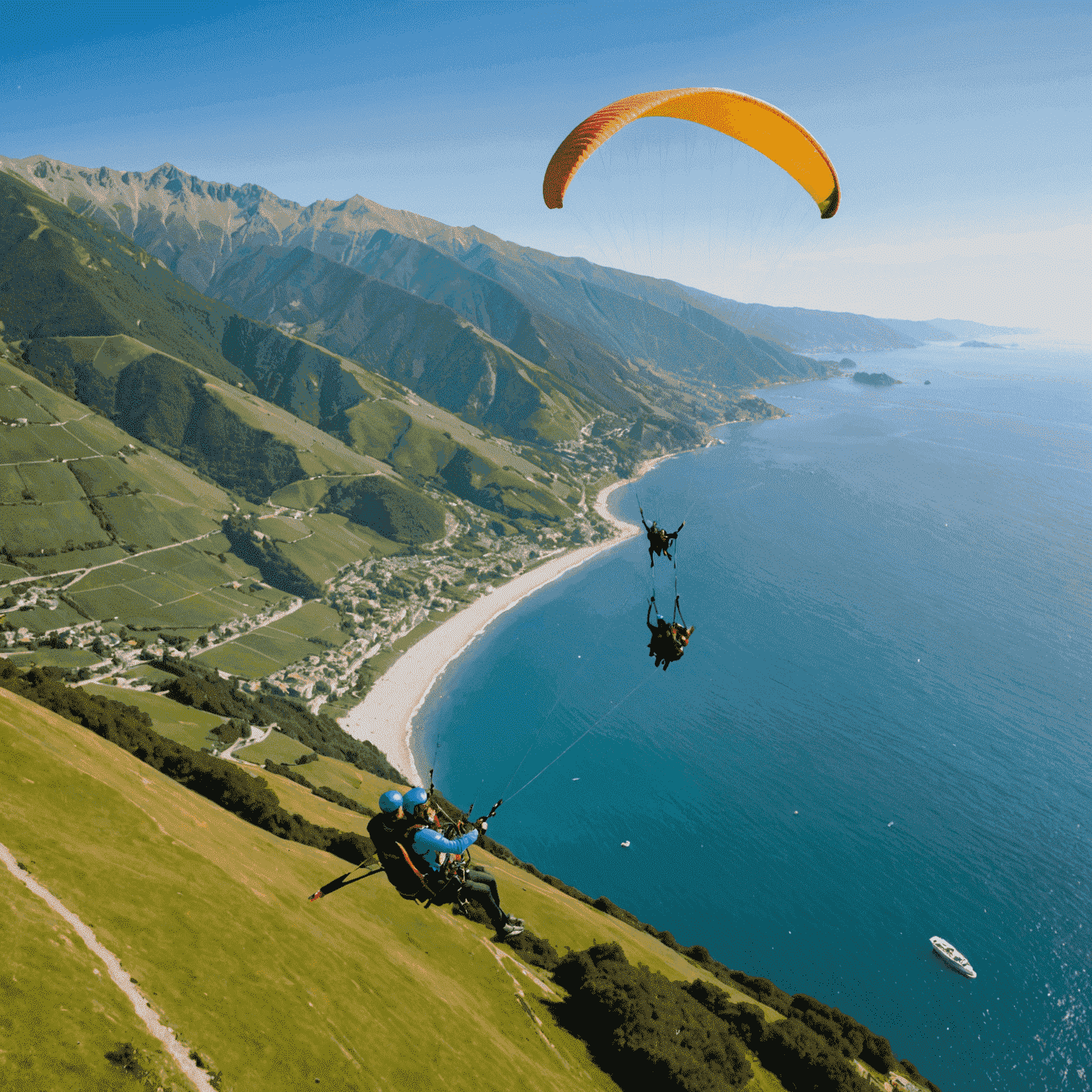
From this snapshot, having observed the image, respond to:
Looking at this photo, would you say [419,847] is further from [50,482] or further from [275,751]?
[50,482]

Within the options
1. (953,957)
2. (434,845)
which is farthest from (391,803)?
(953,957)

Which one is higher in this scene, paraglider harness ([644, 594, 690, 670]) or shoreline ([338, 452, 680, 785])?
paraglider harness ([644, 594, 690, 670])

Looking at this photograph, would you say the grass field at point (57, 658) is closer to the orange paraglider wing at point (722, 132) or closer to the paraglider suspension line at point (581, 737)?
the paraglider suspension line at point (581, 737)

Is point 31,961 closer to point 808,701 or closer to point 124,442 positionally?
point 808,701

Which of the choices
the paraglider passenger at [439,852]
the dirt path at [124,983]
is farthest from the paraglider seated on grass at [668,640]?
the dirt path at [124,983]

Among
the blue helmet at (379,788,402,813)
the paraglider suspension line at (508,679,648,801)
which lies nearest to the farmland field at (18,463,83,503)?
the paraglider suspension line at (508,679,648,801)

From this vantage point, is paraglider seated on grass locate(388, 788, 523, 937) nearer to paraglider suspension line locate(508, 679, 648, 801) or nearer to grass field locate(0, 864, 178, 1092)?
grass field locate(0, 864, 178, 1092)
